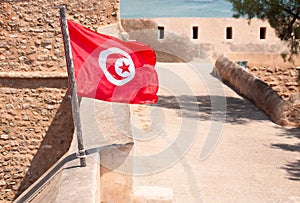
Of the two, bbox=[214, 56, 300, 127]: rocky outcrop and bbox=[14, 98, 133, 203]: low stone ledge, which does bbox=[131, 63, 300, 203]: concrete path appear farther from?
bbox=[14, 98, 133, 203]: low stone ledge

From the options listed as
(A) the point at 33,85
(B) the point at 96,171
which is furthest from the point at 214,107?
(B) the point at 96,171

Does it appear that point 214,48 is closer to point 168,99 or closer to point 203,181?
point 168,99

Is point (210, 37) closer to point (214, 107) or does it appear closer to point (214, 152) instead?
point (214, 107)

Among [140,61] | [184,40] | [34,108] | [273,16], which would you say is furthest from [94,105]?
[184,40]

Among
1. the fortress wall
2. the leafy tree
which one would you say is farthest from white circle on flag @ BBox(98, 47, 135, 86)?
the fortress wall

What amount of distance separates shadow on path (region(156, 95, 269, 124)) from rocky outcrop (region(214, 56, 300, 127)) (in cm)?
21

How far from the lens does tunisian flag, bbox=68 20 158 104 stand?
4.11 metres

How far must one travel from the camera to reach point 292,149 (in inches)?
290

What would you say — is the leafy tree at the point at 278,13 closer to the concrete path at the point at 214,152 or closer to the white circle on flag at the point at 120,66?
the concrete path at the point at 214,152

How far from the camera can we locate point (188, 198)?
4973 millimetres

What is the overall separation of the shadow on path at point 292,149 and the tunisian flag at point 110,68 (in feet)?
8.26

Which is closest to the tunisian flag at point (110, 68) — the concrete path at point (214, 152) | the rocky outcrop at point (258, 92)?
the concrete path at point (214, 152)

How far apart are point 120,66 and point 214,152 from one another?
3.05m

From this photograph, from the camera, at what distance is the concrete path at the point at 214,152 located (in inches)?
209
